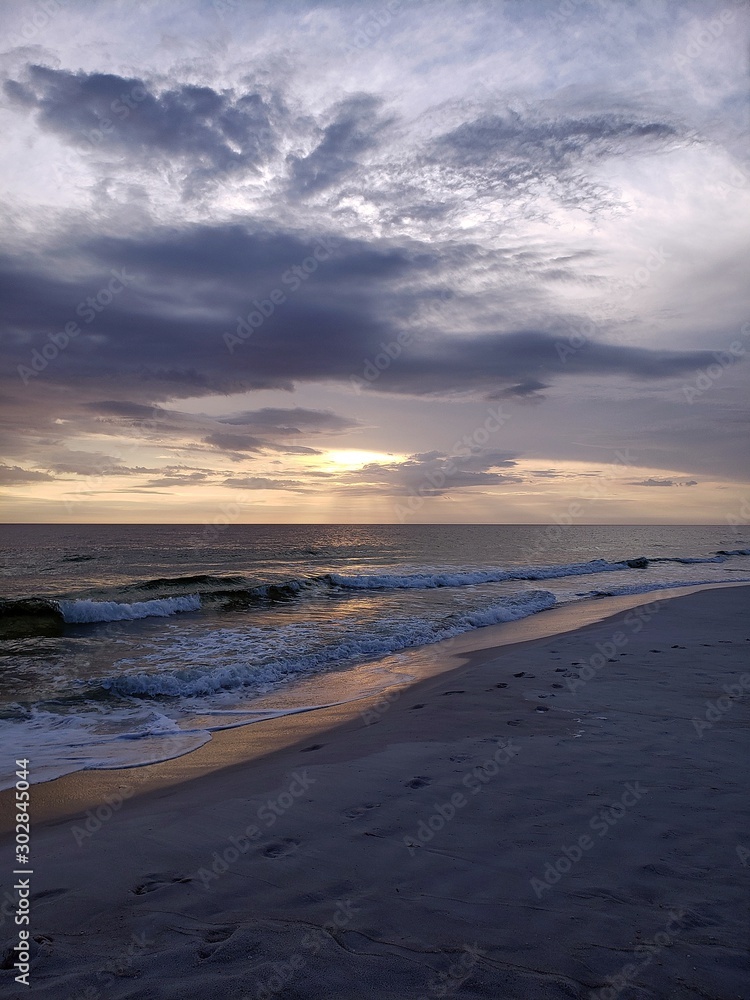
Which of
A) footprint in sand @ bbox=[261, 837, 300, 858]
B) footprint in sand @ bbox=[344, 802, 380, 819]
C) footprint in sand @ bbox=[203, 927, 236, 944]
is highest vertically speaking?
footprint in sand @ bbox=[203, 927, 236, 944]

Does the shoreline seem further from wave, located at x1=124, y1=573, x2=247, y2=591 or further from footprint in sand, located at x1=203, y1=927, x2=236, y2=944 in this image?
wave, located at x1=124, y1=573, x2=247, y2=591

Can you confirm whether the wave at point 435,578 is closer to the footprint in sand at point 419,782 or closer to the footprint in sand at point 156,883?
the footprint in sand at point 419,782

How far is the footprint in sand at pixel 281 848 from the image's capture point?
448 centimetres

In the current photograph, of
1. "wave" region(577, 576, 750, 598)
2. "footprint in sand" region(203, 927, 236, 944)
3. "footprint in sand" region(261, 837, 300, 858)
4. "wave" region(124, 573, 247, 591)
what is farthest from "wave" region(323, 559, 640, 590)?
"footprint in sand" region(203, 927, 236, 944)

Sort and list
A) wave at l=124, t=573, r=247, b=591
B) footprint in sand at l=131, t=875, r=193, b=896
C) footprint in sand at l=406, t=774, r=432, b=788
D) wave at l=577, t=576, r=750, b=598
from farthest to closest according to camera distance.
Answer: wave at l=124, t=573, r=247, b=591, wave at l=577, t=576, r=750, b=598, footprint in sand at l=406, t=774, r=432, b=788, footprint in sand at l=131, t=875, r=193, b=896

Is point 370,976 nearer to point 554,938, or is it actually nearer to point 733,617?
point 554,938

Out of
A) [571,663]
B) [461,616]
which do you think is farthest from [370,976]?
[461,616]

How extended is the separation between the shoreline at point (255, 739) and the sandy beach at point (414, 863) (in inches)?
1.9

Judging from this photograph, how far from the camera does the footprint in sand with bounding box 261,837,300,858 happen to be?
4.48m

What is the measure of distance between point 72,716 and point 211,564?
3651 centimetres

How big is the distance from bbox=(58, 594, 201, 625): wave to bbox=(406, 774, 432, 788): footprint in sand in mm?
17998

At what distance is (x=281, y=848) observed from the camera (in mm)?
4582

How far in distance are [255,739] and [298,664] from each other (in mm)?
4745

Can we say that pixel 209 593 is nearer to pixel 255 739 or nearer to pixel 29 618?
pixel 29 618
